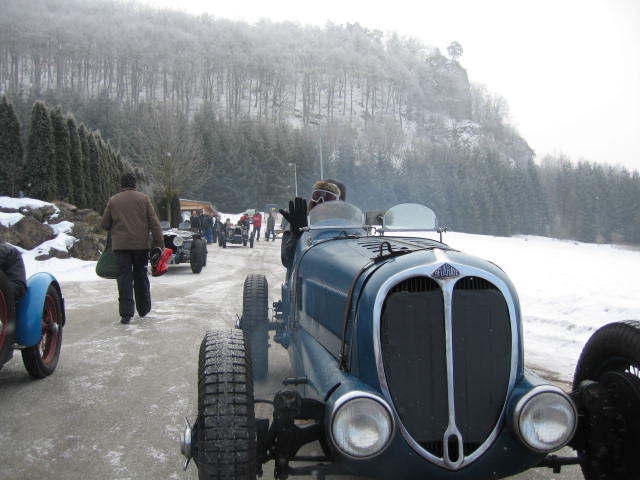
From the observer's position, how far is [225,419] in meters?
2.04

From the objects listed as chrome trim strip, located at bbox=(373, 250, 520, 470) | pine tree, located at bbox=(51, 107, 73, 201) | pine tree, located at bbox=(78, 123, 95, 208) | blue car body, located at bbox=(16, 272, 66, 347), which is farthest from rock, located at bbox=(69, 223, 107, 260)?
chrome trim strip, located at bbox=(373, 250, 520, 470)

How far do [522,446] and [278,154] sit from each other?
6419 centimetres

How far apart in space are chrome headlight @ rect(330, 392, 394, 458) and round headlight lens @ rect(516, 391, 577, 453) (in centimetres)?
57

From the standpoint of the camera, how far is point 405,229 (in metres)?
3.73

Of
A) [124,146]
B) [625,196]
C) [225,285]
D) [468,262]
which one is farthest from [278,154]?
[468,262]

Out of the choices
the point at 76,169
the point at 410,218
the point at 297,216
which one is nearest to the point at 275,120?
the point at 76,169

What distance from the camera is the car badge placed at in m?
2.16

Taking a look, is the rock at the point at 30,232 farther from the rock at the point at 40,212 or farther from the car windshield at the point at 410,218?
the car windshield at the point at 410,218

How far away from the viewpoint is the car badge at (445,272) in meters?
2.16

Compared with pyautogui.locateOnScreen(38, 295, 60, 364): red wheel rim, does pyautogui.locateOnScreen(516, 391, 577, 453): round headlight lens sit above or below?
above

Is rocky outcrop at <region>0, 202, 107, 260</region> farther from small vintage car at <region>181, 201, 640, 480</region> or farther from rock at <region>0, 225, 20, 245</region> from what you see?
small vintage car at <region>181, 201, 640, 480</region>

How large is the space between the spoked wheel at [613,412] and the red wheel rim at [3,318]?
356cm

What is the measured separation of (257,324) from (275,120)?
95993mm

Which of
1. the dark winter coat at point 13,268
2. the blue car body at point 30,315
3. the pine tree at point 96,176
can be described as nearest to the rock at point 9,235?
the blue car body at point 30,315
